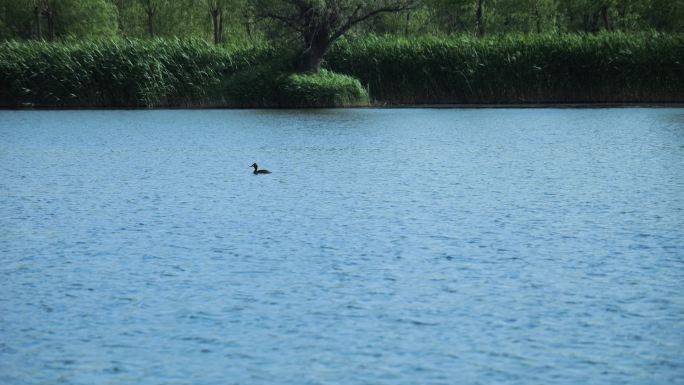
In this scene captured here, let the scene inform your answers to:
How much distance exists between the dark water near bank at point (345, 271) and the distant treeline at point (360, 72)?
20765 millimetres

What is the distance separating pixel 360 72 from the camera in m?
42.6

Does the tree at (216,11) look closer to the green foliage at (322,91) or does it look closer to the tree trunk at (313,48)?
the tree trunk at (313,48)

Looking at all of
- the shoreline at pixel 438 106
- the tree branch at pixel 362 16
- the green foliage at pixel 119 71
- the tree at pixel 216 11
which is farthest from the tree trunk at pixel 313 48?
the tree at pixel 216 11

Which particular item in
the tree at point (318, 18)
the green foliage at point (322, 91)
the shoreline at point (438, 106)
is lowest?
the shoreline at point (438, 106)

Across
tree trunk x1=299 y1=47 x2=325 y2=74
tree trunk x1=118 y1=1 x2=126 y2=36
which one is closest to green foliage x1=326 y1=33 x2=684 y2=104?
tree trunk x1=299 y1=47 x2=325 y2=74

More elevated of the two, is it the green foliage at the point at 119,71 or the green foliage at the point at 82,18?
the green foliage at the point at 82,18

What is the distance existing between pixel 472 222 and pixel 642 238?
1998 mm

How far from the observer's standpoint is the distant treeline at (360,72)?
39781mm

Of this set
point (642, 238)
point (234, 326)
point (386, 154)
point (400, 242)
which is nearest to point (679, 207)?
point (642, 238)

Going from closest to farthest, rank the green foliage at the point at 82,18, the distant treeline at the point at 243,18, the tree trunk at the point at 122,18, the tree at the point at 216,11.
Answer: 1. the distant treeline at the point at 243,18
2. the tree at the point at 216,11
3. the green foliage at the point at 82,18
4. the tree trunk at the point at 122,18

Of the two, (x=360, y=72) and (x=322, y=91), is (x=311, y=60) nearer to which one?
(x=360, y=72)

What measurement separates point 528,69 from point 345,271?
1303 inches

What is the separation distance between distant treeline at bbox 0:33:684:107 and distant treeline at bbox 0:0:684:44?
44.9ft

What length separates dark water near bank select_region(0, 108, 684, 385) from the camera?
606 cm
